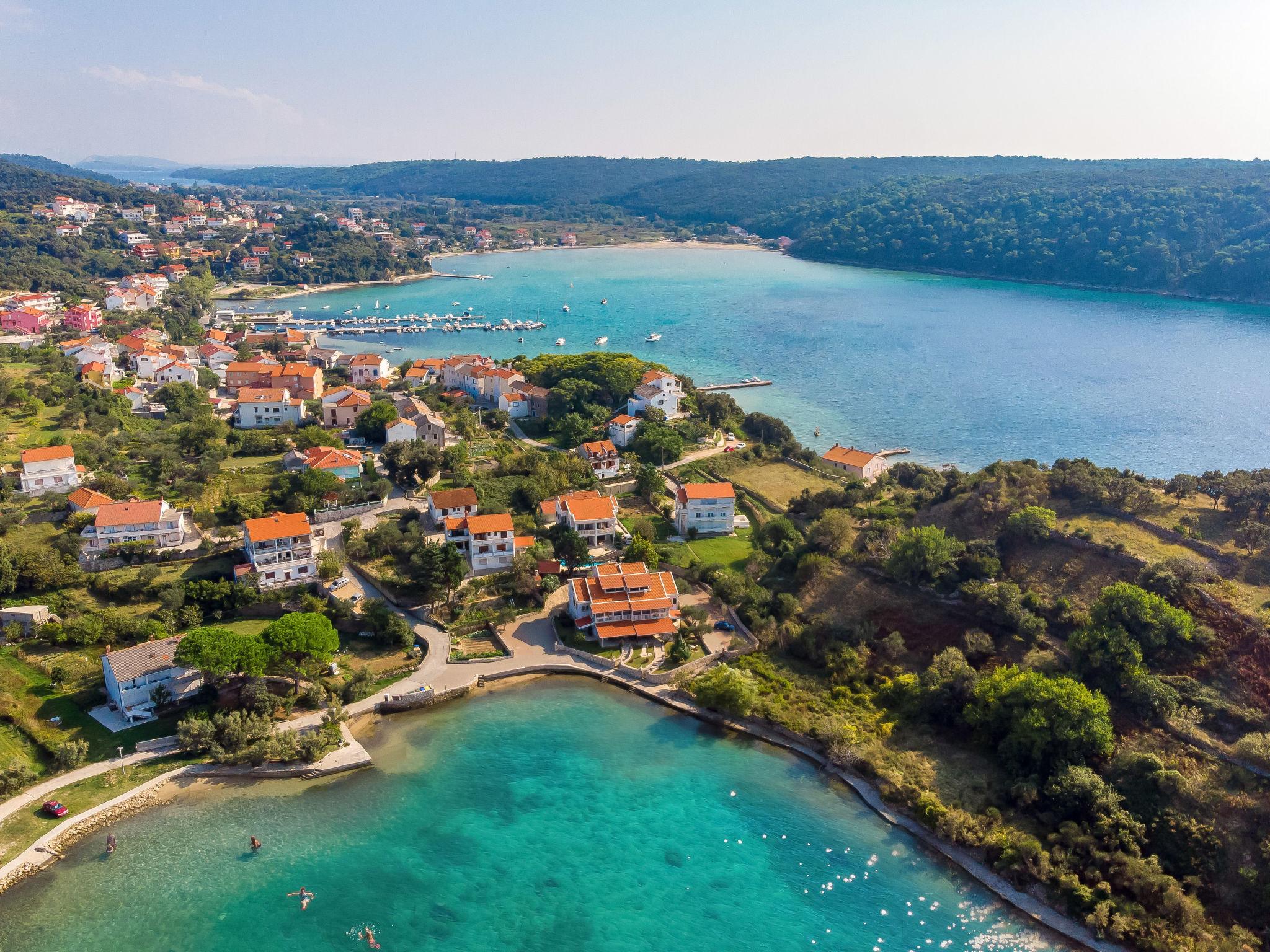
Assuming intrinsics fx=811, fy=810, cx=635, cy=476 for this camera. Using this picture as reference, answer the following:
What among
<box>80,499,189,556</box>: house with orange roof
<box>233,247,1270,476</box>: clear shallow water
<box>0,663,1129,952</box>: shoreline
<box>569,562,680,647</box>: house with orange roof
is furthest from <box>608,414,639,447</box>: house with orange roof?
<box>80,499,189,556</box>: house with orange roof

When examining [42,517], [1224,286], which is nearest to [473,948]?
[42,517]

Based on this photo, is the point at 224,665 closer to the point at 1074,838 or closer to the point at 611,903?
the point at 611,903

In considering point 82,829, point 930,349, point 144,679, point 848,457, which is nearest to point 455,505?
point 144,679

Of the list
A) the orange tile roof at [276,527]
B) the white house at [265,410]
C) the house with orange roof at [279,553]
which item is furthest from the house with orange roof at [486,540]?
the white house at [265,410]

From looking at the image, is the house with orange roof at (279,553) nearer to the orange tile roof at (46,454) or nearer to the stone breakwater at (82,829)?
the stone breakwater at (82,829)

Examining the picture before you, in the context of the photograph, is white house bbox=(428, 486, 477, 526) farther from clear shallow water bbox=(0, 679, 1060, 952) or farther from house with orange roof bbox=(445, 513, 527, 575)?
clear shallow water bbox=(0, 679, 1060, 952)
